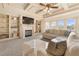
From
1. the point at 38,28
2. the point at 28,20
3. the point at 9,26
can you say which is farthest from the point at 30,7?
the point at 9,26

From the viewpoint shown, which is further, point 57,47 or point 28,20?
point 28,20

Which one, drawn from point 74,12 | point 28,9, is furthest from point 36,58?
point 74,12

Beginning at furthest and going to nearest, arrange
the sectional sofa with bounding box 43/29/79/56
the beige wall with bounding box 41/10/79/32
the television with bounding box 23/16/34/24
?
the television with bounding box 23/16/34/24 → the beige wall with bounding box 41/10/79/32 → the sectional sofa with bounding box 43/29/79/56

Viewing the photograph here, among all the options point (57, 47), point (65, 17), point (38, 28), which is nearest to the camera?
point (57, 47)

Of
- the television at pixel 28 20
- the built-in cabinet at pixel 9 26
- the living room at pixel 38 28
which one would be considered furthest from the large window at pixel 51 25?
the built-in cabinet at pixel 9 26

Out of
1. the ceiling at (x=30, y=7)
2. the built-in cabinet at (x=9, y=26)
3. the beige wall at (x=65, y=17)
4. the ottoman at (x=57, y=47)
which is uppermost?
the ceiling at (x=30, y=7)

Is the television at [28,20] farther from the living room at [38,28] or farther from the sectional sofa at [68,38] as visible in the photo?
the sectional sofa at [68,38]

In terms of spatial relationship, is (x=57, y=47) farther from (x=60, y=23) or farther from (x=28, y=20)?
(x=28, y=20)

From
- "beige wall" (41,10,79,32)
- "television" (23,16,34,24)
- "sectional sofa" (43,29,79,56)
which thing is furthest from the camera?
"television" (23,16,34,24)

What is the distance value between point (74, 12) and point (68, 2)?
8.5 inches

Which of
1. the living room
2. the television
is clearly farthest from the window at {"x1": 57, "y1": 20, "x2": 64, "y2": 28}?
the television

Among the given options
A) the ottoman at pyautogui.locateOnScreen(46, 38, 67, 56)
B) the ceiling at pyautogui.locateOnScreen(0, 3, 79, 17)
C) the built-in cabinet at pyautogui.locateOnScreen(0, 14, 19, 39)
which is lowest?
the ottoman at pyautogui.locateOnScreen(46, 38, 67, 56)

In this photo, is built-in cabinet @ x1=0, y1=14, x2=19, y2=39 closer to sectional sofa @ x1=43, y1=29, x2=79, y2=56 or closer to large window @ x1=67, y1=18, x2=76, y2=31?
sectional sofa @ x1=43, y1=29, x2=79, y2=56

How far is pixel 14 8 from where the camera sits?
5.28 feet
